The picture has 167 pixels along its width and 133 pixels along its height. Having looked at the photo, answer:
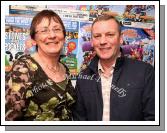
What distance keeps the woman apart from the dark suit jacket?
0.08 metres

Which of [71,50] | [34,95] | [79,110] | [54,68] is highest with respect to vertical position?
[71,50]

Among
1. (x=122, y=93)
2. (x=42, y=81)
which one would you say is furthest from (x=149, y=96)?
(x=42, y=81)

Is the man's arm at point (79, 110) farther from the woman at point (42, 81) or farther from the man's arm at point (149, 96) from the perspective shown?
the man's arm at point (149, 96)

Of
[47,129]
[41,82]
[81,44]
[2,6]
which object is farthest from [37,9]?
[47,129]

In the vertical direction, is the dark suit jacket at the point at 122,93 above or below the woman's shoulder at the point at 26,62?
below

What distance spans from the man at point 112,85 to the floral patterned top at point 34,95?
0.32 ft

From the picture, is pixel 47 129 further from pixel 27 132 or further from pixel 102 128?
pixel 102 128

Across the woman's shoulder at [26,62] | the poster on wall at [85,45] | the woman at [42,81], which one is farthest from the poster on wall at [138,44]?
the woman's shoulder at [26,62]

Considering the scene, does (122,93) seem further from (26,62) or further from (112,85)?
(26,62)

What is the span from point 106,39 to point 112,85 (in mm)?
289

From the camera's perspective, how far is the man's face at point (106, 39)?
1.73 metres

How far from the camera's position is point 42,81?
172 centimetres

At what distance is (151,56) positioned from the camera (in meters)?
1.76

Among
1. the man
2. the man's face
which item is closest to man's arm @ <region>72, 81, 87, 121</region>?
the man
